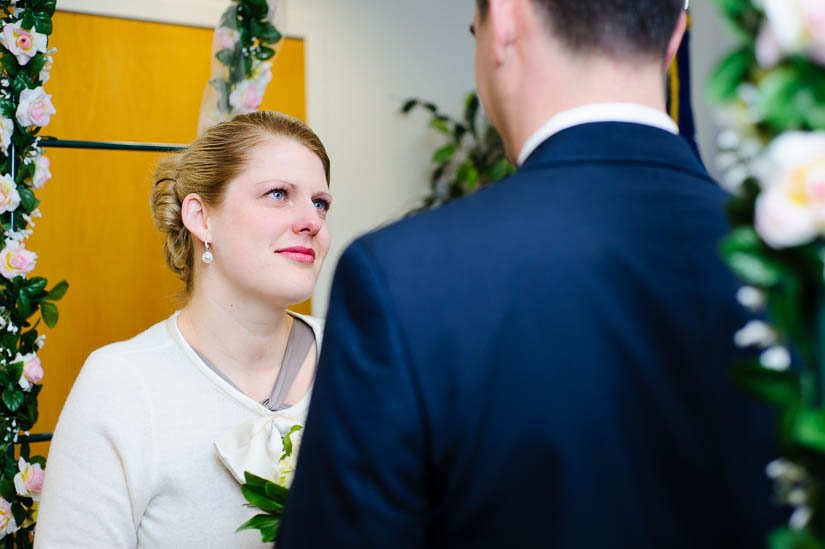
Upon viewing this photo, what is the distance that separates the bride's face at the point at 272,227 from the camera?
178 centimetres

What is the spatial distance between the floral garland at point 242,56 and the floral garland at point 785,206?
1939 mm

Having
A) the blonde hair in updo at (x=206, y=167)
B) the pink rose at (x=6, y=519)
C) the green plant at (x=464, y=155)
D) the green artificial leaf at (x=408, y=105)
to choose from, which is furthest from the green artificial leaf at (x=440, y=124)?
the pink rose at (x=6, y=519)

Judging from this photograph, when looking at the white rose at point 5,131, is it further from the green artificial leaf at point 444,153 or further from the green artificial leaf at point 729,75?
the green artificial leaf at point 444,153

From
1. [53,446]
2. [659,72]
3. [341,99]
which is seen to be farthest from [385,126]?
[659,72]

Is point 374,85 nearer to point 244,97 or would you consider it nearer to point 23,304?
point 244,97

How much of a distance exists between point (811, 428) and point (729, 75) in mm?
232

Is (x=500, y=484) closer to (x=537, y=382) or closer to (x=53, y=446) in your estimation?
(x=537, y=382)

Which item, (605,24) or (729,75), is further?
(605,24)

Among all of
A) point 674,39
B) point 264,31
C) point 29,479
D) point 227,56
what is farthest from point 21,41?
point 674,39

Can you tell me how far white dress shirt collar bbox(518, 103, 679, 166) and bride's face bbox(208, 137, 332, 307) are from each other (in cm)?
104

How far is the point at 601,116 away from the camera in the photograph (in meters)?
0.81

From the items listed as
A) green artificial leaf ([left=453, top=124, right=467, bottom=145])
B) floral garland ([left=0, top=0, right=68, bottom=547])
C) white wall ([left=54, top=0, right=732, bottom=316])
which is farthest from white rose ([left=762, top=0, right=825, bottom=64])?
green artificial leaf ([left=453, top=124, right=467, bottom=145])

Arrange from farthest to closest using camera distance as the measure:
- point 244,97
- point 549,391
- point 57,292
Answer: point 244,97, point 57,292, point 549,391

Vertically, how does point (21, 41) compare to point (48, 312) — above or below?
above
